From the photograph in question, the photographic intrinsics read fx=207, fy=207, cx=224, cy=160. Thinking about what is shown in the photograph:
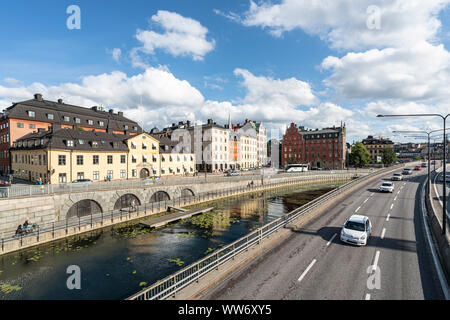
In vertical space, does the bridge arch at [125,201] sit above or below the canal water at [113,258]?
above

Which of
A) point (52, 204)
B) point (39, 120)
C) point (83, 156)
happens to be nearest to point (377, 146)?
point (83, 156)

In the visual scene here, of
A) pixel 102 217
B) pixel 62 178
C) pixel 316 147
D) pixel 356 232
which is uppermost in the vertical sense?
pixel 316 147

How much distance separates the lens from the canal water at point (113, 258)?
14938 millimetres

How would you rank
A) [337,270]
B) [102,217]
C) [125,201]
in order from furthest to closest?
[125,201] → [102,217] → [337,270]

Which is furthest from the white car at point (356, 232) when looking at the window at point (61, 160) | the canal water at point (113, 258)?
the window at point (61, 160)

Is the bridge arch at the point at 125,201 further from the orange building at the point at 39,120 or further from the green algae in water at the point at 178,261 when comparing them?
the orange building at the point at 39,120

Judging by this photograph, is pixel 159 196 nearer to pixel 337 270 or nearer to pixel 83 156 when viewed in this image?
pixel 83 156

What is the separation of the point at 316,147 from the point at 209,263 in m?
102

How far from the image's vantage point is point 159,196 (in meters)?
38.7

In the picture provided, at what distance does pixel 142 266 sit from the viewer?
17.8 m

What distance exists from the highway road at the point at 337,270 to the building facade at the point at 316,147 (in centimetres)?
8552

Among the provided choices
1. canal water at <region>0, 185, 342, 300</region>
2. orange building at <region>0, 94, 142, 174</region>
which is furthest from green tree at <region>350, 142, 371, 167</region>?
→ orange building at <region>0, 94, 142, 174</region>
